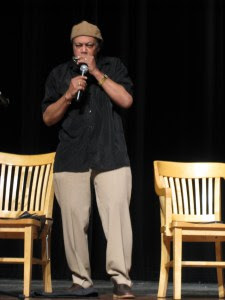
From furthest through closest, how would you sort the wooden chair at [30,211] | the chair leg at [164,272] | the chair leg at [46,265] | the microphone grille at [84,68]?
1. the chair leg at [46,265]
2. the chair leg at [164,272]
3. the wooden chair at [30,211]
4. the microphone grille at [84,68]

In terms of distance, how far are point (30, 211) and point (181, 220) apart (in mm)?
882

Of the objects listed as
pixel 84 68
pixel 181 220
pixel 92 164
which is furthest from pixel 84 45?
pixel 181 220

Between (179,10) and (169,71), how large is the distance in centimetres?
45

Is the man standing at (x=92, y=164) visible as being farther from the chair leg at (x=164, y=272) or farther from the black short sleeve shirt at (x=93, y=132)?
the chair leg at (x=164, y=272)

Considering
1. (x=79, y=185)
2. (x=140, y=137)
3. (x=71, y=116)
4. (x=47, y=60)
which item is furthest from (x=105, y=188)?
(x=47, y=60)

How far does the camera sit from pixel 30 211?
445 centimetres

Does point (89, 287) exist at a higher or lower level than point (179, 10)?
lower

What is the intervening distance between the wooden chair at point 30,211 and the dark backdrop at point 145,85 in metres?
0.91

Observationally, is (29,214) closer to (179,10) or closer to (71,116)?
(71,116)

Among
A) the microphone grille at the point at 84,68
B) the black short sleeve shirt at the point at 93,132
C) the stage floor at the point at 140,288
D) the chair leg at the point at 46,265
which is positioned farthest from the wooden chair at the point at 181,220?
the microphone grille at the point at 84,68

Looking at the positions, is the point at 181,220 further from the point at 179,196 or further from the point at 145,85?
the point at 145,85

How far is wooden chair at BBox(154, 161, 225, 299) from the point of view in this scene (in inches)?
157

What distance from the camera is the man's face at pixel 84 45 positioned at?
4.02m

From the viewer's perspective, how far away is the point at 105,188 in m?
3.98
